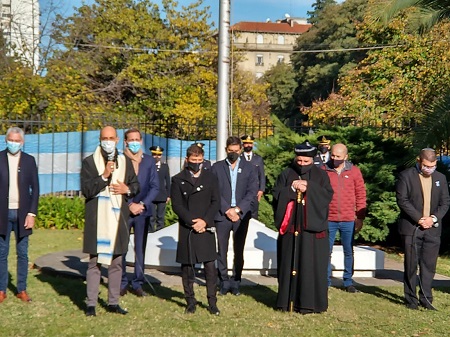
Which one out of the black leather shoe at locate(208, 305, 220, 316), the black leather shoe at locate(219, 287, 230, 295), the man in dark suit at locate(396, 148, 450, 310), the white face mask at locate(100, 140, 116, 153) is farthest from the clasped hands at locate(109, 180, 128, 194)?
the man in dark suit at locate(396, 148, 450, 310)

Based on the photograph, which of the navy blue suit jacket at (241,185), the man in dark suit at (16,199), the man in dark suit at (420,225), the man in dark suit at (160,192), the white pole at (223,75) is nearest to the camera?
the man in dark suit at (16,199)

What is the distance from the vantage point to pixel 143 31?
29.0 metres

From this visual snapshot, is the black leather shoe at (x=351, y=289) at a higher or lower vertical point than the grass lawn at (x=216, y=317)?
higher

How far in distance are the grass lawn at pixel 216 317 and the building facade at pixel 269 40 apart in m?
94.8

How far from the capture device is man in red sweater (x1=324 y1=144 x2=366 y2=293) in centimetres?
904

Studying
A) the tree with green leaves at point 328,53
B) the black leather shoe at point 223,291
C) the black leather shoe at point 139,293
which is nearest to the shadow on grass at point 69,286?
the black leather shoe at point 139,293

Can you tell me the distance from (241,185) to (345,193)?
128 centimetres

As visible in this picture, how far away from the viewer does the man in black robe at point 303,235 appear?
7734 mm

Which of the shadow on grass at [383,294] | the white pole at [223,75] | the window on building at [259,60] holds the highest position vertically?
the window on building at [259,60]

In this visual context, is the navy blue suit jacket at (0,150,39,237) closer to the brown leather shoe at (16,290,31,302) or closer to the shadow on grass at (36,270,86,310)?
the brown leather shoe at (16,290,31,302)

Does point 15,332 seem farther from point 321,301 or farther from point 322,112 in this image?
point 322,112

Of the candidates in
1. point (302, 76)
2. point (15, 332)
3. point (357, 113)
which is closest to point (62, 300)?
point (15, 332)

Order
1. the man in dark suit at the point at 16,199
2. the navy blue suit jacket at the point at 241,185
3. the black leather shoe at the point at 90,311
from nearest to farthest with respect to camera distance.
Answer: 1. the black leather shoe at the point at 90,311
2. the man in dark suit at the point at 16,199
3. the navy blue suit jacket at the point at 241,185

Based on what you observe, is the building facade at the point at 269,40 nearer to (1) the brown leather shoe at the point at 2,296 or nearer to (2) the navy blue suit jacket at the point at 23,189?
(2) the navy blue suit jacket at the point at 23,189
